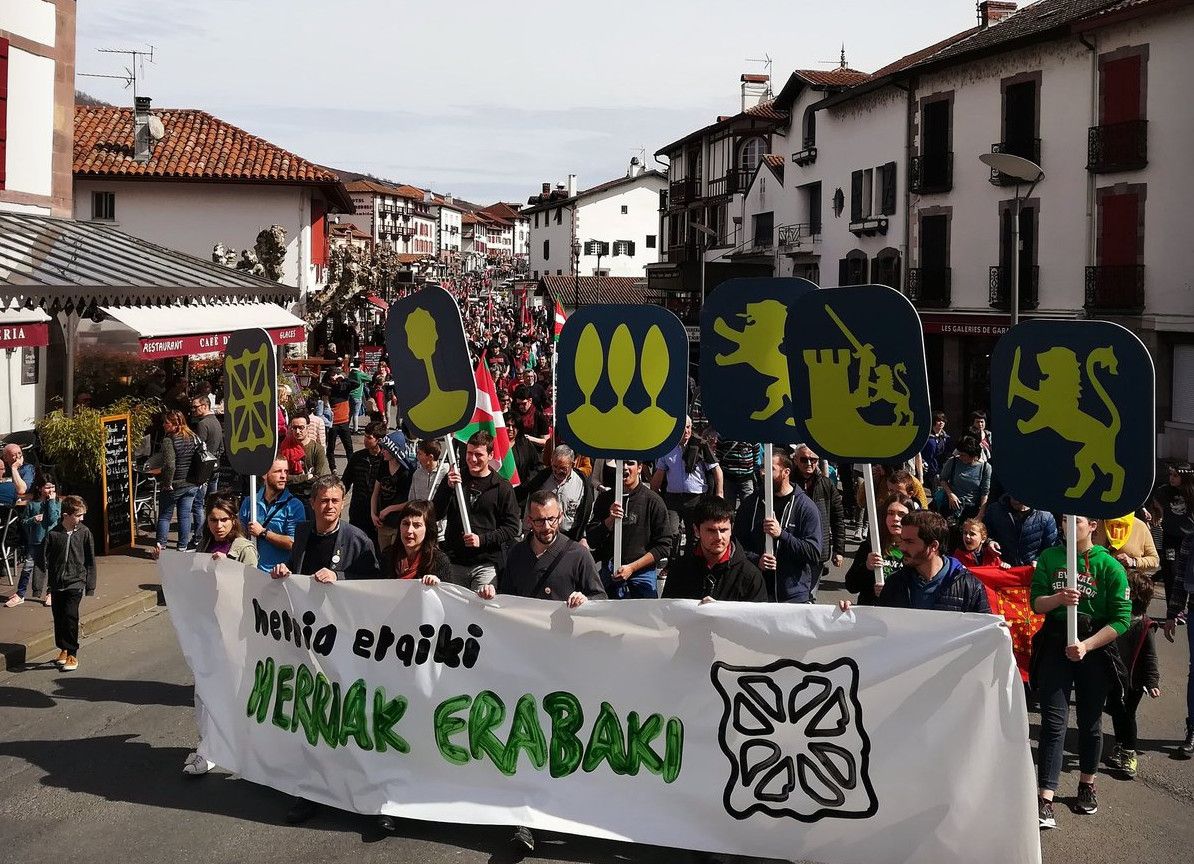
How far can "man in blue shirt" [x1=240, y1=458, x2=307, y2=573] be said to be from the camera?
27.0ft

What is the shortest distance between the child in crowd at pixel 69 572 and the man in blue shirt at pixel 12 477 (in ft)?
11.1

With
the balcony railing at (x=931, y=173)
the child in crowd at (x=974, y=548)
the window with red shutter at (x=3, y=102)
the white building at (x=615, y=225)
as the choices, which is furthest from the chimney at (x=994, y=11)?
the white building at (x=615, y=225)

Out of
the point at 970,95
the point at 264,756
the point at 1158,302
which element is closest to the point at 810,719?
the point at 264,756

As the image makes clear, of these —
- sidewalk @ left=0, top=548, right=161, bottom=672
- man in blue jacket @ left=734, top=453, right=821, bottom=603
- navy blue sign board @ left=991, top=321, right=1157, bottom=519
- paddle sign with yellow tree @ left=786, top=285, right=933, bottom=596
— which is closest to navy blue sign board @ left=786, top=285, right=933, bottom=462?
paddle sign with yellow tree @ left=786, top=285, right=933, bottom=596

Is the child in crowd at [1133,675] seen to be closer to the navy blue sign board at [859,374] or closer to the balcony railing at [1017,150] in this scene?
the navy blue sign board at [859,374]

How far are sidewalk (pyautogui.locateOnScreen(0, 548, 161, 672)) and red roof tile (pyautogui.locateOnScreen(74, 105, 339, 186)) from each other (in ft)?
78.6

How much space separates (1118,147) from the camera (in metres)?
27.1

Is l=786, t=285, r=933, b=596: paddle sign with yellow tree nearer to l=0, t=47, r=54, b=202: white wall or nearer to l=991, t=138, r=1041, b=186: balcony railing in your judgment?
l=0, t=47, r=54, b=202: white wall

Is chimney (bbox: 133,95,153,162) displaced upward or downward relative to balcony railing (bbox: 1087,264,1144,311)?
upward

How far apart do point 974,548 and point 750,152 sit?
52001mm

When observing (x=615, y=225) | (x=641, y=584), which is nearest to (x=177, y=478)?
(x=641, y=584)

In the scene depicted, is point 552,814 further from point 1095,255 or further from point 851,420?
point 1095,255

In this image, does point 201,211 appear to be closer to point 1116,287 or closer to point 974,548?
point 1116,287

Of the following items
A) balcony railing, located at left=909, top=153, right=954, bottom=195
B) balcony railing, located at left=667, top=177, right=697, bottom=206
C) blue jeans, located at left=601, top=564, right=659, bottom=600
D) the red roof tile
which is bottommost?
blue jeans, located at left=601, top=564, right=659, bottom=600
